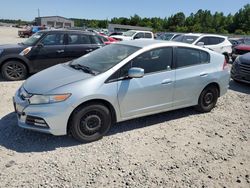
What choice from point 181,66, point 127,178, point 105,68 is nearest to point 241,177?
point 127,178

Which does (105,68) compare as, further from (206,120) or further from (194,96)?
(206,120)

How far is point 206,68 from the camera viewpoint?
5055mm

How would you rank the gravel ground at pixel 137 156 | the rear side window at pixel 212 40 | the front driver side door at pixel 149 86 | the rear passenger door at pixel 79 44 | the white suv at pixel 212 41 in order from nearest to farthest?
the gravel ground at pixel 137 156 → the front driver side door at pixel 149 86 → the rear passenger door at pixel 79 44 → the white suv at pixel 212 41 → the rear side window at pixel 212 40

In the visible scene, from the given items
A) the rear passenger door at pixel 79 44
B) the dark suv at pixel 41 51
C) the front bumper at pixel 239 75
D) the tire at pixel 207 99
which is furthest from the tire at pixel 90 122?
the front bumper at pixel 239 75

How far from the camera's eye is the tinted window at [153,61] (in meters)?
4.11

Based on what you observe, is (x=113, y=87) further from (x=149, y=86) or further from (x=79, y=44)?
(x=79, y=44)

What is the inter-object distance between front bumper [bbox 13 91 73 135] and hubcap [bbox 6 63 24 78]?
13.6 feet

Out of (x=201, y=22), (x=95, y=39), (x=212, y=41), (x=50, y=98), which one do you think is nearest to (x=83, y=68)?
(x=50, y=98)

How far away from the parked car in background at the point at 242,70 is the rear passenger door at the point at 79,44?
4.73m

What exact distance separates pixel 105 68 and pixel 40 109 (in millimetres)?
1213

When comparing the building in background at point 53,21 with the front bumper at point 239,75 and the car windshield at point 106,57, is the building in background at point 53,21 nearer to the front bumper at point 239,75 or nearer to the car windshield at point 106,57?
the front bumper at point 239,75

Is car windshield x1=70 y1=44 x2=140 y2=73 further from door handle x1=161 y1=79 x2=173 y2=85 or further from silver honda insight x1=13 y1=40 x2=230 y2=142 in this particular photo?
door handle x1=161 y1=79 x2=173 y2=85

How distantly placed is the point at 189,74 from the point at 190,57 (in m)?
0.38

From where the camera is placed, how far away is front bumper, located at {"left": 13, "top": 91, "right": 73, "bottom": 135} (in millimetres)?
3508
